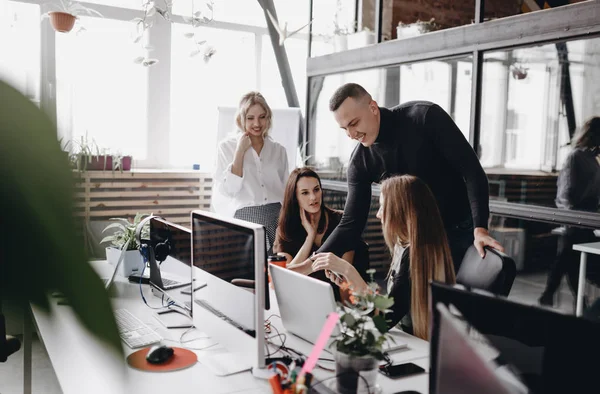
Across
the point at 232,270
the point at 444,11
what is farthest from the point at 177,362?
the point at 444,11

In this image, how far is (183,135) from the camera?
17.9ft

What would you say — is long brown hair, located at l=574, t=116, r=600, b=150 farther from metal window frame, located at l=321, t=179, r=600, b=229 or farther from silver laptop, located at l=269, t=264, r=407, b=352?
silver laptop, located at l=269, t=264, r=407, b=352

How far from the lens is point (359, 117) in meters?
2.65

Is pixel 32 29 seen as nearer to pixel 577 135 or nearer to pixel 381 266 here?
pixel 577 135

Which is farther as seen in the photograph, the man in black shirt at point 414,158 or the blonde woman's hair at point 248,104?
the blonde woman's hair at point 248,104

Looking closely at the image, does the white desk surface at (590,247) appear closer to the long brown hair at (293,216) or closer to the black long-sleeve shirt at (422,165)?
the black long-sleeve shirt at (422,165)

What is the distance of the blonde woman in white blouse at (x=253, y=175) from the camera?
3.54m

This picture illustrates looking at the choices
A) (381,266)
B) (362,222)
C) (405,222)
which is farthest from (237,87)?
(405,222)

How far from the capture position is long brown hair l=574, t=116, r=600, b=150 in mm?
3014

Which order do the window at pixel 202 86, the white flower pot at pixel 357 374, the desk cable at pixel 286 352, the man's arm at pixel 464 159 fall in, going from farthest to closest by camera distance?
the window at pixel 202 86 < the man's arm at pixel 464 159 < the desk cable at pixel 286 352 < the white flower pot at pixel 357 374

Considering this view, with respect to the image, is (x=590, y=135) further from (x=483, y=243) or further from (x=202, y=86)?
(x=202, y=86)

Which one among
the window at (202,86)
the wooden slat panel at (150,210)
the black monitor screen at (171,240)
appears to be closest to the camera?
the black monitor screen at (171,240)

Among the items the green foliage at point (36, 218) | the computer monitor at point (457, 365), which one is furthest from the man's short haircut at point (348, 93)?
the green foliage at point (36, 218)

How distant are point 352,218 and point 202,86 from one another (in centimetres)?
318
